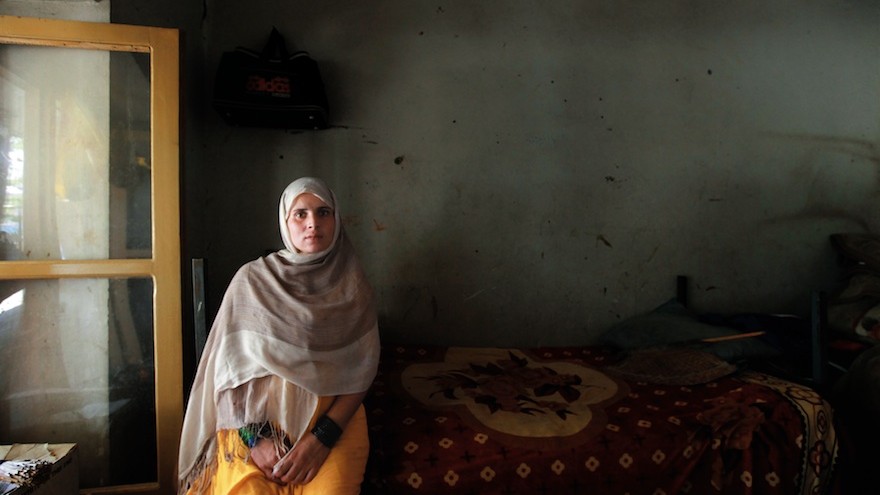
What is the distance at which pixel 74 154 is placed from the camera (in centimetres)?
161

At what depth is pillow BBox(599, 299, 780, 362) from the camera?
2.05 metres

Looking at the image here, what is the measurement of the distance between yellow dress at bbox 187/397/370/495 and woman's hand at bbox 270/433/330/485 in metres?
0.02

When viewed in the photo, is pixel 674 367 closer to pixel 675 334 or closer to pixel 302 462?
pixel 675 334

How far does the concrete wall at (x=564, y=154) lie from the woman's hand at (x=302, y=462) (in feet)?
3.76

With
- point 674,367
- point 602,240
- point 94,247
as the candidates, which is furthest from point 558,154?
point 94,247

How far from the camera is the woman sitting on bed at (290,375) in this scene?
1.28m

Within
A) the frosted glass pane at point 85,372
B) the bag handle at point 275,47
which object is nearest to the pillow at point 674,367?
the frosted glass pane at point 85,372

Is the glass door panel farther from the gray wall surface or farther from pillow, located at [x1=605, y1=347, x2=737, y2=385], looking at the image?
pillow, located at [x1=605, y1=347, x2=737, y2=385]

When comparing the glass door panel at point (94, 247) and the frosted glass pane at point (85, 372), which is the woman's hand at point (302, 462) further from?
the frosted glass pane at point (85, 372)

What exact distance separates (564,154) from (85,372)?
2.40 metres

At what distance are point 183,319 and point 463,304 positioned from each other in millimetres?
1360

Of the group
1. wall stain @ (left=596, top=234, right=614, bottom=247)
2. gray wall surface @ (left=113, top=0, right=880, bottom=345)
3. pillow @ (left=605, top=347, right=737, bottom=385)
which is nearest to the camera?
pillow @ (left=605, top=347, right=737, bottom=385)

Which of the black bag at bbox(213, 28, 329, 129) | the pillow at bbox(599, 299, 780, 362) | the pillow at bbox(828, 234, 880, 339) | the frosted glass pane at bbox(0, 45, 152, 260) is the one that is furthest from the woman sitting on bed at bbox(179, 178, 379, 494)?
the pillow at bbox(828, 234, 880, 339)

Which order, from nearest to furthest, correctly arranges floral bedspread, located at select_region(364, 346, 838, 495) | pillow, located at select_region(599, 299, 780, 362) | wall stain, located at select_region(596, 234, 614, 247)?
1. floral bedspread, located at select_region(364, 346, 838, 495)
2. pillow, located at select_region(599, 299, 780, 362)
3. wall stain, located at select_region(596, 234, 614, 247)
